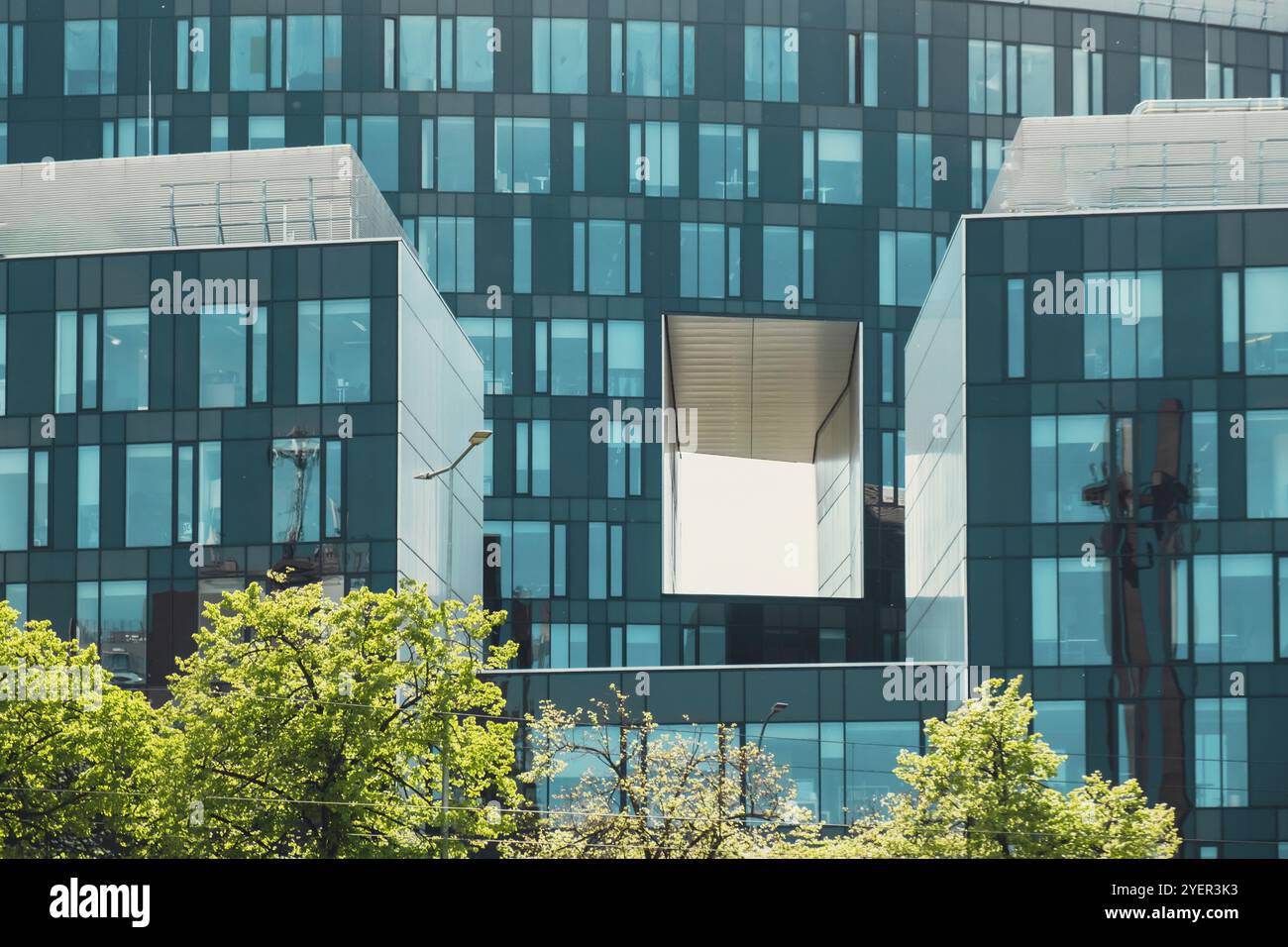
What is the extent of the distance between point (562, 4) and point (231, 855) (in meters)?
55.1

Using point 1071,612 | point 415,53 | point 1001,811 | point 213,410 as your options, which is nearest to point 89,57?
point 415,53

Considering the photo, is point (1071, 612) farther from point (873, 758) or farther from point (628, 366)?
point (628, 366)

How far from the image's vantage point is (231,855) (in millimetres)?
38344

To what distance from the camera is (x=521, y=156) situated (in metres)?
85.4

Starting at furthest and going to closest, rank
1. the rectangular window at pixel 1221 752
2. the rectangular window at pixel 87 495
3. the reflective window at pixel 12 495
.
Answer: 1. the reflective window at pixel 12 495
2. the rectangular window at pixel 87 495
3. the rectangular window at pixel 1221 752

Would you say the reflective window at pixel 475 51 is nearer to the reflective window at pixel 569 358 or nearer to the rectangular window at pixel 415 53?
the rectangular window at pixel 415 53

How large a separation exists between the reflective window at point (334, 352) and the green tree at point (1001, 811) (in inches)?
733

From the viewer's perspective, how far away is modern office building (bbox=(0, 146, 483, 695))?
175ft

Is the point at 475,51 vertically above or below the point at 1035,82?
above

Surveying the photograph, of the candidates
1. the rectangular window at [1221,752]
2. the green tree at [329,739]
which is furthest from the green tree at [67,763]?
the rectangular window at [1221,752]

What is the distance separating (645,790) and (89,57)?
170ft

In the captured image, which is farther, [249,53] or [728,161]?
[249,53]

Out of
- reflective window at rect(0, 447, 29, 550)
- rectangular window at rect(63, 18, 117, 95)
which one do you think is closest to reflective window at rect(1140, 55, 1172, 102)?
rectangular window at rect(63, 18, 117, 95)

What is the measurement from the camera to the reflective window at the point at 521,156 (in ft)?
280
